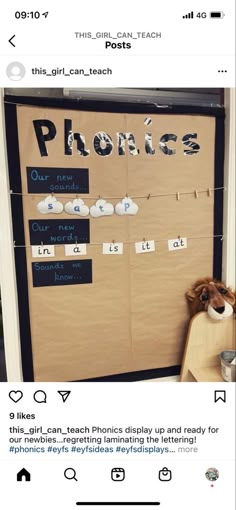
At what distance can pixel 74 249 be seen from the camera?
585 mm

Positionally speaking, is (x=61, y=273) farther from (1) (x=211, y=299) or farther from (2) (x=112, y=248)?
(1) (x=211, y=299)

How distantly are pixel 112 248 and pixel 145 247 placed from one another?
73 mm

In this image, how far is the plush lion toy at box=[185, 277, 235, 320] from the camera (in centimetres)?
59

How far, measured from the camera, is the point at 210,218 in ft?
1.89

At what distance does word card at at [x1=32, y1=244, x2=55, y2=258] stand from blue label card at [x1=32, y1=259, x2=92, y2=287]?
0.6 inches
